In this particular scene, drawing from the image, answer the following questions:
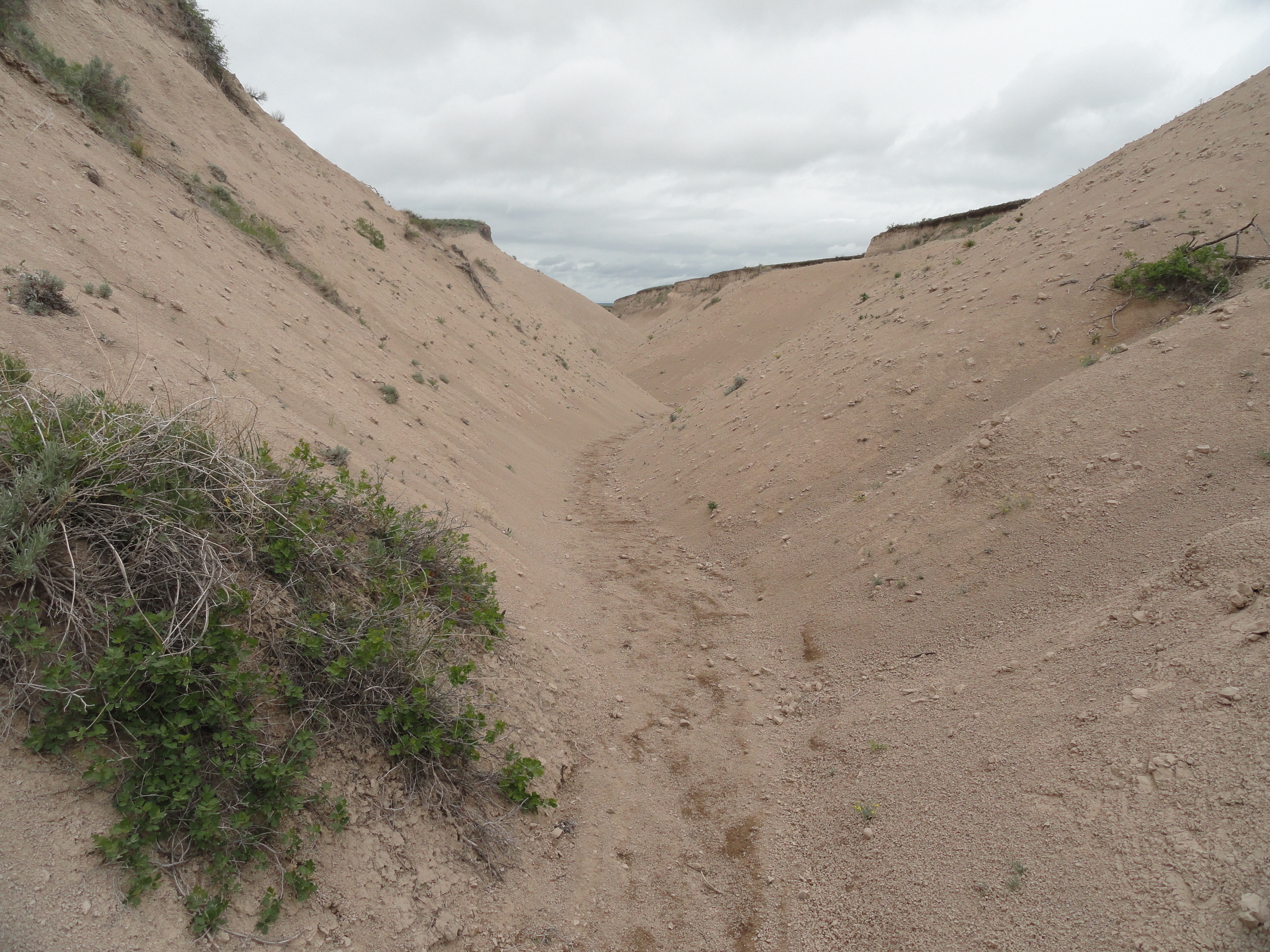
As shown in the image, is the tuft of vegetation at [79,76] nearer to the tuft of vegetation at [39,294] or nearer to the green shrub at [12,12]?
the green shrub at [12,12]

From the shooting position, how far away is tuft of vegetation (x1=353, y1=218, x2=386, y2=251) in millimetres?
18094

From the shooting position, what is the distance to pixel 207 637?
321 centimetres

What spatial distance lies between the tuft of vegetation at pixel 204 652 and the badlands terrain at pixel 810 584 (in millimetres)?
160

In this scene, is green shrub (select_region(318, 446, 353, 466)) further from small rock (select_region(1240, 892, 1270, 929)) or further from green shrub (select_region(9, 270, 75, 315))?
small rock (select_region(1240, 892, 1270, 929))

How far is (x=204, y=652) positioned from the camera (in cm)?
318

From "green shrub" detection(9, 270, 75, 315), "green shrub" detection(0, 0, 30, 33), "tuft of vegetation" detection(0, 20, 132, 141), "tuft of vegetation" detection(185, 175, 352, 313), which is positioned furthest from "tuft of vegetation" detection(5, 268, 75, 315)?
"green shrub" detection(0, 0, 30, 33)

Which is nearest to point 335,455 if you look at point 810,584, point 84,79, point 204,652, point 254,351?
point 254,351

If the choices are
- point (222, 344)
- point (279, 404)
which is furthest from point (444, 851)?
point (222, 344)

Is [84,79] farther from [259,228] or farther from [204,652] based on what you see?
[204,652]

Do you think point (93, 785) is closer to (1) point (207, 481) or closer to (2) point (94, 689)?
(2) point (94, 689)

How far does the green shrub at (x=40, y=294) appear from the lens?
5414 millimetres

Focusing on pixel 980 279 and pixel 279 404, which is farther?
pixel 980 279

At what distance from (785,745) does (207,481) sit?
4779 millimetres

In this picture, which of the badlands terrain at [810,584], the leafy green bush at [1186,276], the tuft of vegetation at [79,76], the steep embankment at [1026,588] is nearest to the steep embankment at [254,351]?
the badlands terrain at [810,584]
